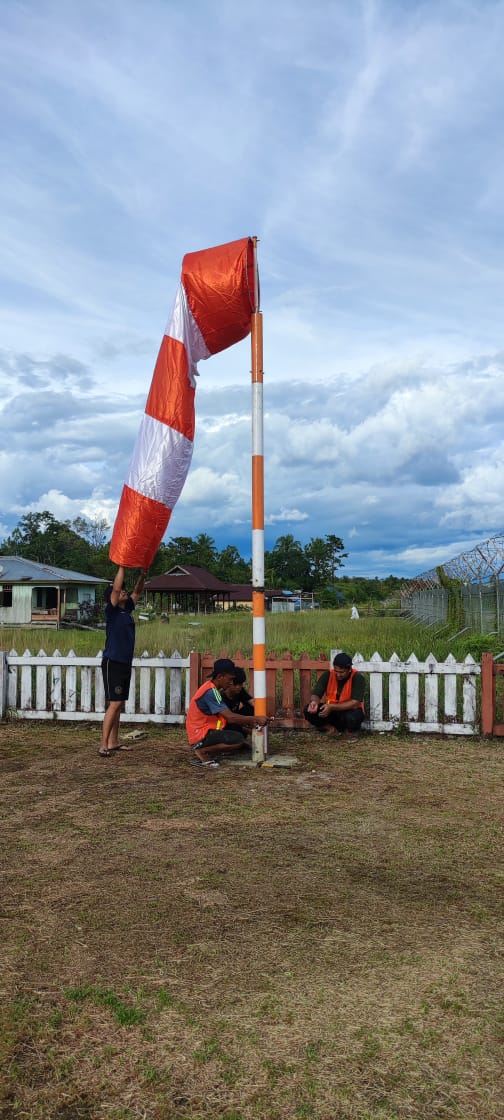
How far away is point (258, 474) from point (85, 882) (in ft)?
14.2

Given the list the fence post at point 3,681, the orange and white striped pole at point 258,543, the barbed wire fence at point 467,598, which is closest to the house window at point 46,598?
the barbed wire fence at point 467,598

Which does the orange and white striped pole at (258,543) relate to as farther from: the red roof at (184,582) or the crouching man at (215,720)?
the red roof at (184,582)

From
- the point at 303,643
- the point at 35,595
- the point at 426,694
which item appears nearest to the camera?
the point at 426,694

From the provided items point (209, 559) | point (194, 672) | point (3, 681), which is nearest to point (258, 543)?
point (194, 672)

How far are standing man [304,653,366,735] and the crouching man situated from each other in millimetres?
1147

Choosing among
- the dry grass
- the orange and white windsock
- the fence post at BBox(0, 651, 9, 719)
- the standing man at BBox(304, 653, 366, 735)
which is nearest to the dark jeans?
the standing man at BBox(304, 653, 366, 735)

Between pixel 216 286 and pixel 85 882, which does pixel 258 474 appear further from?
pixel 85 882

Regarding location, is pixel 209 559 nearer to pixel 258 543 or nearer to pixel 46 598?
pixel 46 598

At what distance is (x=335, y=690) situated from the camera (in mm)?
8953

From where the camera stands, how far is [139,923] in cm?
383

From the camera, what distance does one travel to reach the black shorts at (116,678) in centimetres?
801

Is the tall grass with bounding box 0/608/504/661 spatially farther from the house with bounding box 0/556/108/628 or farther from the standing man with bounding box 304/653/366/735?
the house with bounding box 0/556/108/628

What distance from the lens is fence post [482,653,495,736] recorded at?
874cm

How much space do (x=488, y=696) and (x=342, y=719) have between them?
1632 millimetres
